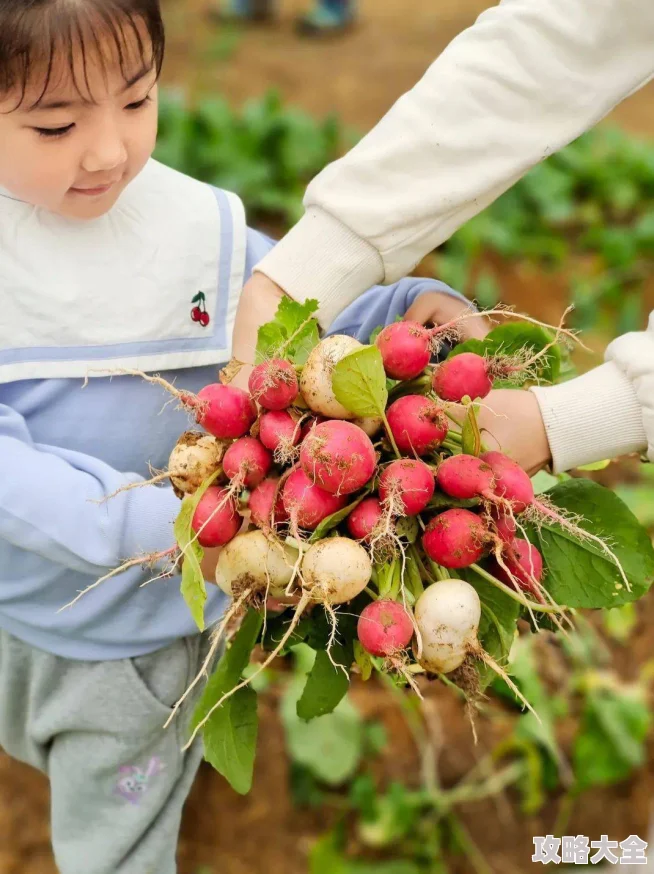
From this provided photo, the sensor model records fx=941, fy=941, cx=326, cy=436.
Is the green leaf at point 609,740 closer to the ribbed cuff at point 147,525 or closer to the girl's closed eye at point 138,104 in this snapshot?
the ribbed cuff at point 147,525

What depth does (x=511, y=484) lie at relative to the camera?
2.90 ft

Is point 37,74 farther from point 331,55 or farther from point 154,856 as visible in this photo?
point 331,55

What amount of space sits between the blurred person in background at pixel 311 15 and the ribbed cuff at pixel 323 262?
4.31 m

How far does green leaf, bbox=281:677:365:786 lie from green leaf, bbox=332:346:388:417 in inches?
48.5

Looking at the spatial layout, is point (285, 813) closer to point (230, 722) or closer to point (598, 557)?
point (230, 722)

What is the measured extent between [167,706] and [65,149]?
2.26 ft

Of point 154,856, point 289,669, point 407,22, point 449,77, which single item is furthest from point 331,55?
point 154,856

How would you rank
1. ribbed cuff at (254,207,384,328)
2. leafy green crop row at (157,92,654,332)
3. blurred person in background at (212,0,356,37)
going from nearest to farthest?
ribbed cuff at (254,207,384,328), leafy green crop row at (157,92,654,332), blurred person in background at (212,0,356,37)

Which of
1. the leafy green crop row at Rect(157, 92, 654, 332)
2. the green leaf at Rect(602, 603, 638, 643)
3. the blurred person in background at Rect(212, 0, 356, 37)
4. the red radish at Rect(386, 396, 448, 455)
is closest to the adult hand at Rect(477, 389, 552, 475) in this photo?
the red radish at Rect(386, 396, 448, 455)

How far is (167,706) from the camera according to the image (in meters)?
1.21

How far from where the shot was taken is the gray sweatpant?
1.19 m

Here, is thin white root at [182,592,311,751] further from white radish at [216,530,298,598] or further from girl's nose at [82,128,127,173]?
girl's nose at [82,128,127,173]

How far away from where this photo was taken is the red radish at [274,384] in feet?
2.83

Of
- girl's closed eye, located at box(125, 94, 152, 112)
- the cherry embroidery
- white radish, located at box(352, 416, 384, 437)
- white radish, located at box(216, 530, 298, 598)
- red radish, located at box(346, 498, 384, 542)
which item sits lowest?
white radish, located at box(216, 530, 298, 598)
